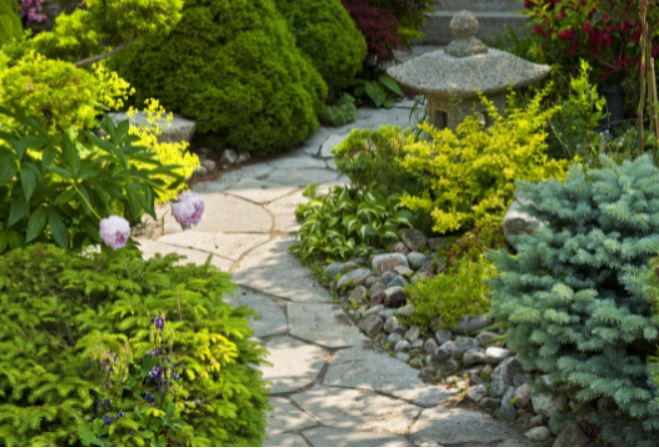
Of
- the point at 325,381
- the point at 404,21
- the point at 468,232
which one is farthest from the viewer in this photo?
the point at 404,21

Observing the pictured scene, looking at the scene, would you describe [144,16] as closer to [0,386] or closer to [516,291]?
[516,291]

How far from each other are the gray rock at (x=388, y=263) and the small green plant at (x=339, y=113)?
3.64m

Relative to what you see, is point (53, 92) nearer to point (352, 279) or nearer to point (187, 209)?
point (352, 279)

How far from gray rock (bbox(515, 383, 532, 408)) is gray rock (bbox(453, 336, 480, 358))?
0.51m

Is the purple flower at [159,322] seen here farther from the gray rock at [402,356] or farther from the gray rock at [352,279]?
the gray rock at [352,279]

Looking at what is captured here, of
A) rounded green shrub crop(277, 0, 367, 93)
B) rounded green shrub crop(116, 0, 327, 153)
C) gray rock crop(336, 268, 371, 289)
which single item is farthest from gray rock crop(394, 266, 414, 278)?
rounded green shrub crop(277, 0, 367, 93)

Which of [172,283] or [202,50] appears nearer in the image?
[172,283]

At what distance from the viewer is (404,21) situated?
12.0 meters

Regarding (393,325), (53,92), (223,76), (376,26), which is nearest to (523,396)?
(393,325)

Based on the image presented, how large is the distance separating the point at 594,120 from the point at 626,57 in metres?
1.46

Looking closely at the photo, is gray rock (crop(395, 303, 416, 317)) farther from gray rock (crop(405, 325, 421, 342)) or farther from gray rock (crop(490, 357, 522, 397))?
gray rock (crop(490, 357, 522, 397))

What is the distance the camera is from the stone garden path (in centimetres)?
484

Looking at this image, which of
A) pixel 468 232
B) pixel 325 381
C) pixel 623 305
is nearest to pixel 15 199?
pixel 325 381

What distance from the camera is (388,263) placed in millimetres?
6500
